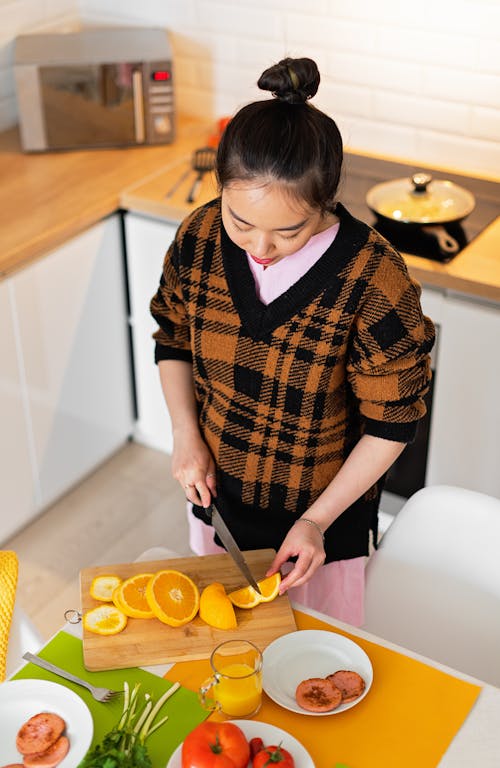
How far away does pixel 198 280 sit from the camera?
4.94 feet

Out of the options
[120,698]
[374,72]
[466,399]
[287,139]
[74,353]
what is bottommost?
[74,353]

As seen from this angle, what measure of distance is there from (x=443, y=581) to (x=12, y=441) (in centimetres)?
128

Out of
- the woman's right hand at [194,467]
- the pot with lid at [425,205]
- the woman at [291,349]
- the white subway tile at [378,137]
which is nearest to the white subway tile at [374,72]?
the white subway tile at [378,137]

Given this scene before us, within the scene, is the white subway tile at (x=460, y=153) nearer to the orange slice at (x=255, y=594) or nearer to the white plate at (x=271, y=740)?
the orange slice at (x=255, y=594)

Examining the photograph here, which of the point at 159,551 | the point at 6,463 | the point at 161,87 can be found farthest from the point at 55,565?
the point at 161,87

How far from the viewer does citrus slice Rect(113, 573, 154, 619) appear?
1402 mm

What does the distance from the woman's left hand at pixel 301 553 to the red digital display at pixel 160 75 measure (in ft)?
5.36

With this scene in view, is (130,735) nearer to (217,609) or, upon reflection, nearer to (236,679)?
(236,679)

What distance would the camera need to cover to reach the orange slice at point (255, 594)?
4.65ft


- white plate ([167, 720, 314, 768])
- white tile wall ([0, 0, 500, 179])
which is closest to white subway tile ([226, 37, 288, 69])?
white tile wall ([0, 0, 500, 179])

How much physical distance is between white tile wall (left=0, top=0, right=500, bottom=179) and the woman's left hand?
1.49m

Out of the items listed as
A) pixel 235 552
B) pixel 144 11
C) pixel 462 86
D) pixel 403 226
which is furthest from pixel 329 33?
pixel 235 552

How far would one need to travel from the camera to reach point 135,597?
1425 mm

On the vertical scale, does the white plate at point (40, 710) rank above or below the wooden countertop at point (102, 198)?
below
